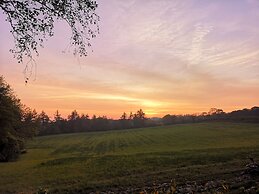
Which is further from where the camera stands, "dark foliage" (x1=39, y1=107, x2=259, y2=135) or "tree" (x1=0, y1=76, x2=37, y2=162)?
"dark foliage" (x1=39, y1=107, x2=259, y2=135)

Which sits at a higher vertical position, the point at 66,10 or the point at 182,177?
the point at 66,10

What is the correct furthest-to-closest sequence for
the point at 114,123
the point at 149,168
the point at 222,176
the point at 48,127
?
the point at 114,123, the point at 48,127, the point at 149,168, the point at 222,176

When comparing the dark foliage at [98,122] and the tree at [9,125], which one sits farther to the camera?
the dark foliage at [98,122]

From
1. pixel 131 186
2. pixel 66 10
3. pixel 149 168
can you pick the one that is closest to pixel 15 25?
pixel 66 10

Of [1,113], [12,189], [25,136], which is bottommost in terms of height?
[12,189]

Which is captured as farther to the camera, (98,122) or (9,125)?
(98,122)

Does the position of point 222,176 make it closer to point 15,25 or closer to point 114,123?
point 15,25

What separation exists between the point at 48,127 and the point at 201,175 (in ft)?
447

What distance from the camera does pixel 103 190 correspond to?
797 inches

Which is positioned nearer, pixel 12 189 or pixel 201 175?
pixel 201 175

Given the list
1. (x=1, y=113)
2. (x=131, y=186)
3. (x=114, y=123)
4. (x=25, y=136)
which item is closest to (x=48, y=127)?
(x=114, y=123)

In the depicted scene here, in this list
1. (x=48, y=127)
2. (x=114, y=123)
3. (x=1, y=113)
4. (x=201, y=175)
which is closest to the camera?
(x=201, y=175)

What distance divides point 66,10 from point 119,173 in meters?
22.8

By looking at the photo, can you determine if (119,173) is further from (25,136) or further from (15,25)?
(25,136)
